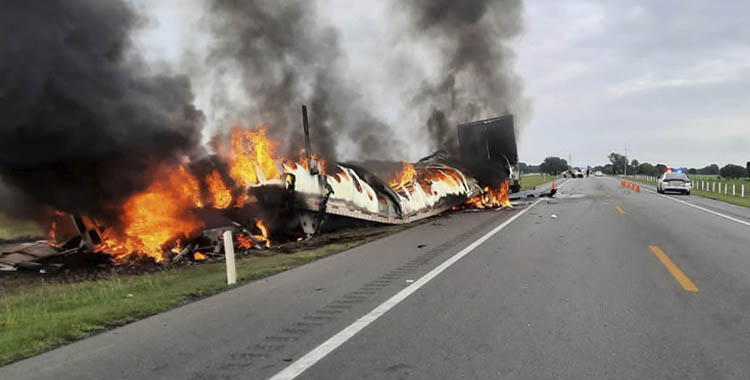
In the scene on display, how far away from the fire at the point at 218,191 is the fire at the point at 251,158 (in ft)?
1.00

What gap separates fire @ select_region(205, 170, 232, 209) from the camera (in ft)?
37.6

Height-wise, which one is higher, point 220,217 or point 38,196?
point 38,196

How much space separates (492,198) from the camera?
22.2 meters

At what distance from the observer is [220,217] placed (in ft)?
38.5

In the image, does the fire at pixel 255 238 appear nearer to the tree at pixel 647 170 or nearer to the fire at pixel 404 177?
the fire at pixel 404 177

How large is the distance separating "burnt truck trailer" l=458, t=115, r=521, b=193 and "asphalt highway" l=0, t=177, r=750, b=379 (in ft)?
38.6

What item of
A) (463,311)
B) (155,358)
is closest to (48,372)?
(155,358)

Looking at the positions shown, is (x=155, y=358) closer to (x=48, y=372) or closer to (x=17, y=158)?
(x=48, y=372)

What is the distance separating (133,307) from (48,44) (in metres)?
5.76

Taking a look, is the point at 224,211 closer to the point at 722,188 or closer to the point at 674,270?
the point at 674,270

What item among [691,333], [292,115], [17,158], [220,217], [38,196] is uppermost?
[292,115]

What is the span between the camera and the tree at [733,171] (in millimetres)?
88938

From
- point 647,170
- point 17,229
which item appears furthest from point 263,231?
point 647,170

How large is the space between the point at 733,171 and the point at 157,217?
103385mm
